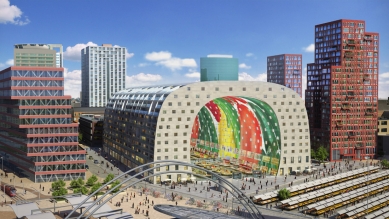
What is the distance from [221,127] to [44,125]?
56.3 metres

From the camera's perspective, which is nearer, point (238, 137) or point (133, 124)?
point (133, 124)

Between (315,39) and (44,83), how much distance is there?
9371cm

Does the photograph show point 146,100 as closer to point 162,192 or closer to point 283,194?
point 162,192

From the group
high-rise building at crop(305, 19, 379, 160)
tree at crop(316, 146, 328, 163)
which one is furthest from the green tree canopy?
high-rise building at crop(305, 19, 379, 160)

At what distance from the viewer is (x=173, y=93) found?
103 metres

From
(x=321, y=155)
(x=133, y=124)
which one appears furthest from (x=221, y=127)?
(x=321, y=155)

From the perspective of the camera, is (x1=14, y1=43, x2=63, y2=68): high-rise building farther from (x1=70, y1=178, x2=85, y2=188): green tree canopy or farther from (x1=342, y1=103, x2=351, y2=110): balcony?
(x1=342, y1=103, x2=351, y2=110): balcony

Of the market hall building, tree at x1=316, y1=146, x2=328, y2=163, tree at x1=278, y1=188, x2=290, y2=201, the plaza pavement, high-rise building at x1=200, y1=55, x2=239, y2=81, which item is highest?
high-rise building at x1=200, y1=55, x2=239, y2=81

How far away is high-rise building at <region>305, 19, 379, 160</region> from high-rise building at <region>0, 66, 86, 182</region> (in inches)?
3112

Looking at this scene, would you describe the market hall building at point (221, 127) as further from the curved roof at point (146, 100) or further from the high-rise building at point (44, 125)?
the high-rise building at point (44, 125)

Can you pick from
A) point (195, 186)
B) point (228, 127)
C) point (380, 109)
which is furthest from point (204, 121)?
point (380, 109)

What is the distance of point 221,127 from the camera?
13612cm

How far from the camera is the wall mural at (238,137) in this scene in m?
114

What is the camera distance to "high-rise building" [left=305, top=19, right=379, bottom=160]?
457 feet
